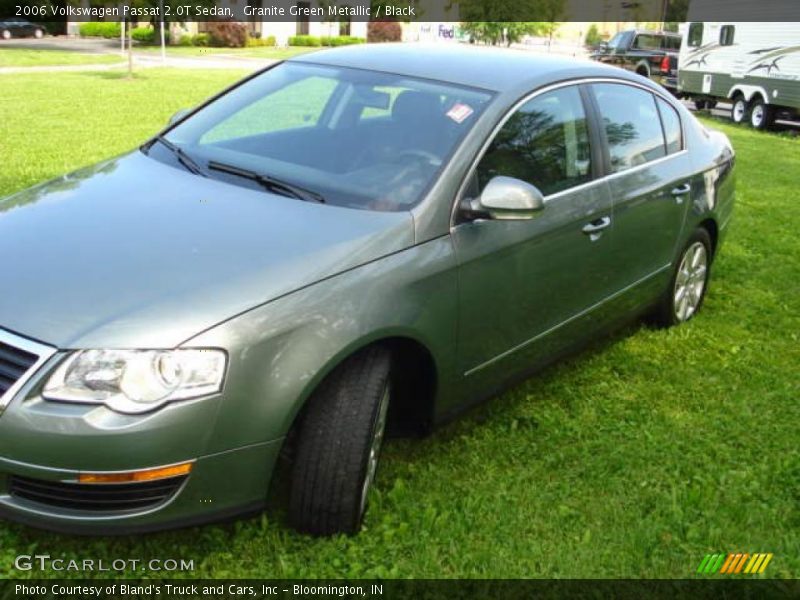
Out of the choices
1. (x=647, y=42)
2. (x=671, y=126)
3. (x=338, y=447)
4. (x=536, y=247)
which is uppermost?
(x=647, y=42)

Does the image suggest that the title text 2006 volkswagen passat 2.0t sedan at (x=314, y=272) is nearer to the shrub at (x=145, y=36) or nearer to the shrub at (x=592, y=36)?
the shrub at (x=145, y=36)

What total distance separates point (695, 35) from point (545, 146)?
20660 mm

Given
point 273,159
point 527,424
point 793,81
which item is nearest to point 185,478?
point 273,159

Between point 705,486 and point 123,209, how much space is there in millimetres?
2524

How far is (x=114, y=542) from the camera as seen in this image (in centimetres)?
305

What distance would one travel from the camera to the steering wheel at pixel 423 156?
11.6 ft

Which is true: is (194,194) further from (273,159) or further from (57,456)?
(57,456)

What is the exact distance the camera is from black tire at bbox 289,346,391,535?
294 centimetres

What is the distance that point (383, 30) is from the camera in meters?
65.8

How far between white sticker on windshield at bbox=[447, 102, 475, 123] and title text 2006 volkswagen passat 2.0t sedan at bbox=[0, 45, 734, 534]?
11 mm

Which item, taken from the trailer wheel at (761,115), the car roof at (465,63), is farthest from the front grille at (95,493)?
the trailer wheel at (761,115)

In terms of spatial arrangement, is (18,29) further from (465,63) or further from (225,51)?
(465,63)

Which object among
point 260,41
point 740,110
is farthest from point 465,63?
point 260,41

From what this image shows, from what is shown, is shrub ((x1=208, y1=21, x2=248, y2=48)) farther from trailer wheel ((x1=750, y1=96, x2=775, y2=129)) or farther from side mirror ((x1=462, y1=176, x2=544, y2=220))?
side mirror ((x1=462, y1=176, x2=544, y2=220))
